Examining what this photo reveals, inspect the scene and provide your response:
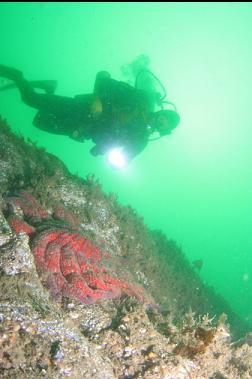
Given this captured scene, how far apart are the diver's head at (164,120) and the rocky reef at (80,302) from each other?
3.68 meters

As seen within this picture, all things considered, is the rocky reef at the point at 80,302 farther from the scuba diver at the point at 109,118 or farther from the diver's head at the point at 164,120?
the diver's head at the point at 164,120

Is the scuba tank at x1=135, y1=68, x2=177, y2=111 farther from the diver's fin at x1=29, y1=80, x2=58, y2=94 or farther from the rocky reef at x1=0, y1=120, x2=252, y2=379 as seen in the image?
the rocky reef at x1=0, y1=120, x2=252, y2=379

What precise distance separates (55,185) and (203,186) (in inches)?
5406

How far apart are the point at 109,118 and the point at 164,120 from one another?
164cm

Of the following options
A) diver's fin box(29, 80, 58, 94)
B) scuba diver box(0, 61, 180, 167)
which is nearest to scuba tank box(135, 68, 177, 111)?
scuba diver box(0, 61, 180, 167)

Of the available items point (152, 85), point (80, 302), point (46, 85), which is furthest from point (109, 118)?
point (80, 302)

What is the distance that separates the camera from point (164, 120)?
383 inches

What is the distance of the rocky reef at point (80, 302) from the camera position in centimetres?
306

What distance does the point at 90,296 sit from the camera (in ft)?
14.3

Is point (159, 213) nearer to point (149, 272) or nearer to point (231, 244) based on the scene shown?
point (231, 244)

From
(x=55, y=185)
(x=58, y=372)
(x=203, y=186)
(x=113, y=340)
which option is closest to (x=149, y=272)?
(x=55, y=185)

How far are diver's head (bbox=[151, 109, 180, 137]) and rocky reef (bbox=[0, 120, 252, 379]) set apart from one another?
3682mm

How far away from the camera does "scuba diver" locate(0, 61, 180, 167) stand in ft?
30.9

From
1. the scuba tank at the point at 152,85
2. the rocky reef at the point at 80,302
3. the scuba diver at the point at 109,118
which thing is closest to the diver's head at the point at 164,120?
the scuba diver at the point at 109,118
